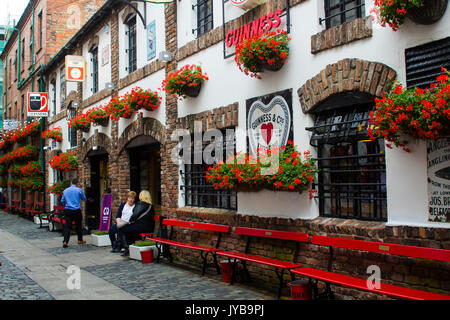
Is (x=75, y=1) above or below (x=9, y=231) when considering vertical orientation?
above

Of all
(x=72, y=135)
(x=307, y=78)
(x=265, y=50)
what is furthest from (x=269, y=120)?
(x=72, y=135)

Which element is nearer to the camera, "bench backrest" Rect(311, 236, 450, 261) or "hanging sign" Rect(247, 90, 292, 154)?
"bench backrest" Rect(311, 236, 450, 261)

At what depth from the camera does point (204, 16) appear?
9.15 metres

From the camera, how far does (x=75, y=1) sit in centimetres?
2091

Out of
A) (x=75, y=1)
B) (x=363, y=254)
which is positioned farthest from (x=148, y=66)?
(x=75, y=1)

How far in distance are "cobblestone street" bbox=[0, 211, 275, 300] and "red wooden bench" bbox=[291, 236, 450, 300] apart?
1004 mm

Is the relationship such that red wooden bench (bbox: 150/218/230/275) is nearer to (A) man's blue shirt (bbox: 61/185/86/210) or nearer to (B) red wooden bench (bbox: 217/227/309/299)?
(B) red wooden bench (bbox: 217/227/309/299)

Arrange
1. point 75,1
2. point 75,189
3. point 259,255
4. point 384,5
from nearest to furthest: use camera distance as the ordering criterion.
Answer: point 384,5
point 259,255
point 75,189
point 75,1

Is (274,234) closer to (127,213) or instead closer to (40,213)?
(127,213)

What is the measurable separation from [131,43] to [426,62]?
8941mm

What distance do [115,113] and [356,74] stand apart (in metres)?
7.10

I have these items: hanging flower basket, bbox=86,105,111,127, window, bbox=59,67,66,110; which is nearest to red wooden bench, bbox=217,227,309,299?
hanging flower basket, bbox=86,105,111,127

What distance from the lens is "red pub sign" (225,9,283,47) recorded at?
7.06 metres
